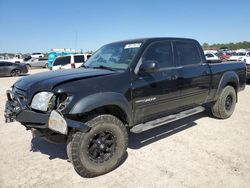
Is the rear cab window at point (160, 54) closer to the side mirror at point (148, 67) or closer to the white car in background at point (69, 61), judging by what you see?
the side mirror at point (148, 67)

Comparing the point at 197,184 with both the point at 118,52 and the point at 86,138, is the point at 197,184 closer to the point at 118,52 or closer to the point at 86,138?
the point at 86,138

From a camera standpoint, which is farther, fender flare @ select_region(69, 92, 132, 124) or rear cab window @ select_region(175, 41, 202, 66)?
rear cab window @ select_region(175, 41, 202, 66)

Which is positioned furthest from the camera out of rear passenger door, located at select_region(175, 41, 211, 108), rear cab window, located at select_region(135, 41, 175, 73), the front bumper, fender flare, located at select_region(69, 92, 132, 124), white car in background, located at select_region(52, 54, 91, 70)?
white car in background, located at select_region(52, 54, 91, 70)

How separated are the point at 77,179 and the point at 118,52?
224 cm

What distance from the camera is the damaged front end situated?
2.68 meters

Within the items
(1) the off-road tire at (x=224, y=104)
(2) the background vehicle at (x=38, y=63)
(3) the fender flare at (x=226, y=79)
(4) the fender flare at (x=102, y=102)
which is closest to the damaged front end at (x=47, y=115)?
(4) the fender flare at (x=102, y=102)

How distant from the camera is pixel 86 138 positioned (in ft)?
9.64

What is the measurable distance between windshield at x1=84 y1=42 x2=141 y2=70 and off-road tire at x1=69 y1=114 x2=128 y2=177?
37.7 inches

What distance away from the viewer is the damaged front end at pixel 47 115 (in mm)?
2678

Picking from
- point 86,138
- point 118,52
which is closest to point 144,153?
point 86,138

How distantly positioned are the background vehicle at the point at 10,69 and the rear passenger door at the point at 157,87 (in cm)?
1812

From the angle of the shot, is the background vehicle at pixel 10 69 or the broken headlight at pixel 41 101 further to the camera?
the background vehicle at pixel 10 69

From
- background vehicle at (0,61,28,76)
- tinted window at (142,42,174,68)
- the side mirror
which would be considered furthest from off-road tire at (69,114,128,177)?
background vehicle at (0,61,28,76)

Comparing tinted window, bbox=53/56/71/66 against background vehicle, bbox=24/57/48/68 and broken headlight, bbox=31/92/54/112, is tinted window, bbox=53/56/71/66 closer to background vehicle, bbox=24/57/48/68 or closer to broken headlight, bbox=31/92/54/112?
broken headlight, bbox=31/92/54/112
